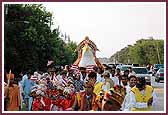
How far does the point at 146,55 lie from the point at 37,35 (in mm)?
58049

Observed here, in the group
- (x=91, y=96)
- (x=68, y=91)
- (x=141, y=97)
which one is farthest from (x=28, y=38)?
(x=141, y=97)

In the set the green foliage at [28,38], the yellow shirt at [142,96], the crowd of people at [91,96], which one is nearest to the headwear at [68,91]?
the crowd of people at [91,96]

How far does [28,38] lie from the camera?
3014cm

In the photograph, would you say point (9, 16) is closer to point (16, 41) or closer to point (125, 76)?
point (16, 41)

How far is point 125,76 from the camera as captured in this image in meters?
11.8

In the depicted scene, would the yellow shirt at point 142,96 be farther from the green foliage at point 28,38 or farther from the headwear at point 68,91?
the green foliage at point 28,38

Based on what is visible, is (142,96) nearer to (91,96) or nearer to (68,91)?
(91,96)

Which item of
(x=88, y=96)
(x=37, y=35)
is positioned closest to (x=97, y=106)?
(x=88, y=96)

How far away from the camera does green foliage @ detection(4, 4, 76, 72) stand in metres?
27.5

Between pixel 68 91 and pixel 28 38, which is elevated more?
pixel 28 38

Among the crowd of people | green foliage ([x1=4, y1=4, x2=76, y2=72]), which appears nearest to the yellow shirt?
the crowd of people

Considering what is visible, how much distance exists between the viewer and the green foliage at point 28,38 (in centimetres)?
2752

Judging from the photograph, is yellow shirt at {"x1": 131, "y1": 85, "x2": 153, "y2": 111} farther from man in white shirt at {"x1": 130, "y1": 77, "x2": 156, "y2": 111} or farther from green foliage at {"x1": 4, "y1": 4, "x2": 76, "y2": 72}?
green foliage at {"x1": 4, "y1": 4, "x2": 76, "y2": 72}

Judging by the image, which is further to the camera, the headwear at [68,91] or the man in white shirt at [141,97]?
the headwear at [68,91]
